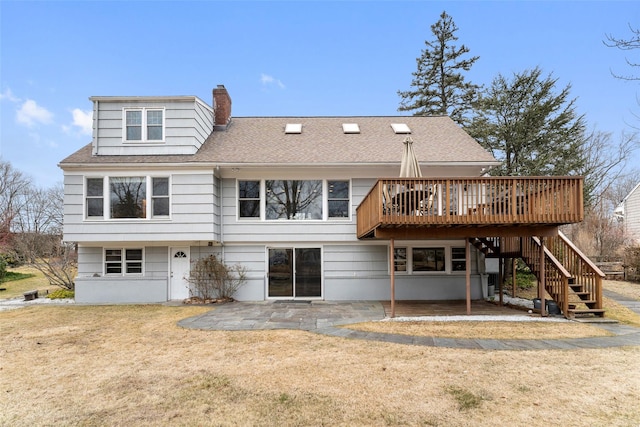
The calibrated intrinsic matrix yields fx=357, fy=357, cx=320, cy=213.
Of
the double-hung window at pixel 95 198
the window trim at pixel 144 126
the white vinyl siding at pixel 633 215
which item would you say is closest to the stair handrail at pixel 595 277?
the window trim at pixel 144 126

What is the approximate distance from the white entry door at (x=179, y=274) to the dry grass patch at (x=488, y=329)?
22.2 ft

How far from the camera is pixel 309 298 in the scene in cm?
1221

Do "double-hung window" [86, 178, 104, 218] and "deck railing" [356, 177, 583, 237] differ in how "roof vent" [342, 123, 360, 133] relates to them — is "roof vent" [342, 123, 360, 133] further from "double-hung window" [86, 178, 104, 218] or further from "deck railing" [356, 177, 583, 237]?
"double-hung window" [86, 178, 104, 218]

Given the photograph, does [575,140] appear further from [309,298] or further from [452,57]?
[309,298]

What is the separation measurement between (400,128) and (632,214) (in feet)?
67.5

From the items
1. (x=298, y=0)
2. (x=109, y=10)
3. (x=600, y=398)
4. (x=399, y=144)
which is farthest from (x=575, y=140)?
(x=109, y=10)

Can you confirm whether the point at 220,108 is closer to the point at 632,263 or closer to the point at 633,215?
the point at 632,263

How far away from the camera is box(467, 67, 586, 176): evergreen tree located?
15703 millimetres

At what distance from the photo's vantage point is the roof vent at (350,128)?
1396 centimetres

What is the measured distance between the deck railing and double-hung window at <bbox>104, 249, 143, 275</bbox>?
341 inches

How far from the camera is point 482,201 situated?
8312mm

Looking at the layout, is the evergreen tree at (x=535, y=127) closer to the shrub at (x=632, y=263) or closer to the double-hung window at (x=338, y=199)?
the shrub at (x=632, y=263)

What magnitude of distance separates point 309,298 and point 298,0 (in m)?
12.3

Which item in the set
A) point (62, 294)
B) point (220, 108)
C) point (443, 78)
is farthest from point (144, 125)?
point (443, 78)
